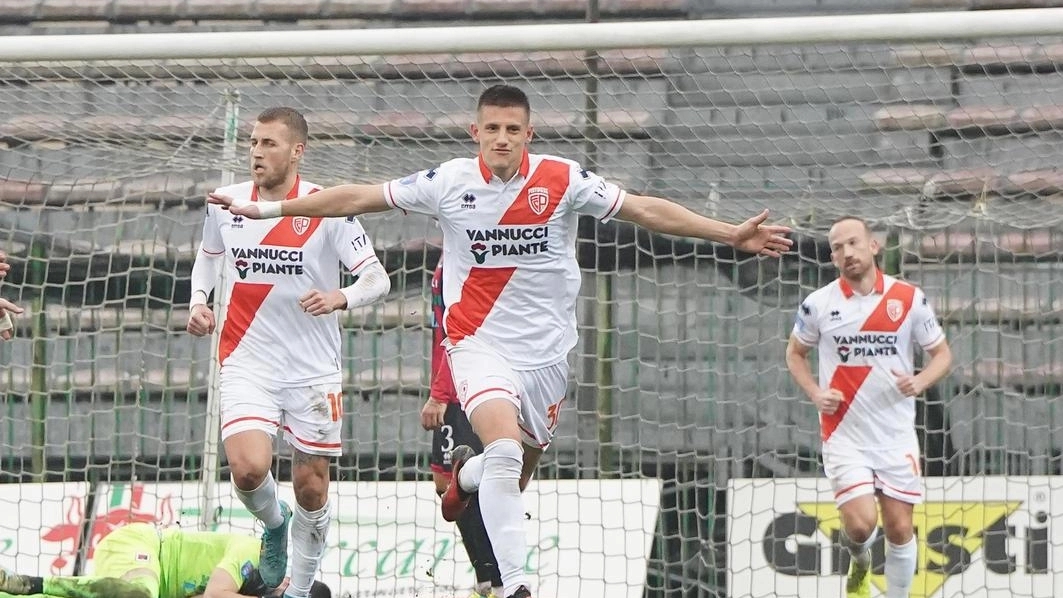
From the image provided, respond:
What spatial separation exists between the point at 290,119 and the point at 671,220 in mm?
2010

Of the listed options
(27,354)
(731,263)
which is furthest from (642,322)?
(27,354)

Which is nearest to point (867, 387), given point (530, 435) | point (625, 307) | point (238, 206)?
point (625, 307)

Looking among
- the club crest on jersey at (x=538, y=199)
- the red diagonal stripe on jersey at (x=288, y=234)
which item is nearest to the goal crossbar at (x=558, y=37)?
the red diagonal stripe on jersey at (x=288, y=234)

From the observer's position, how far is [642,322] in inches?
375

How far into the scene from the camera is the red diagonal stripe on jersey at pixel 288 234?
21.4ft

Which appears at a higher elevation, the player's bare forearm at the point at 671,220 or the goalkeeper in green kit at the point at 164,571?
the player's bare forearm at the point at 671,220

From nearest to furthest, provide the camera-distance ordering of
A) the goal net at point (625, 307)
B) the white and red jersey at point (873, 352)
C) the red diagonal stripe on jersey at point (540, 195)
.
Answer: the red diagonal stripe on jersey at point (540, 195)
the white and red jersey at point (873, 352)
the goal net at point (625, 307)

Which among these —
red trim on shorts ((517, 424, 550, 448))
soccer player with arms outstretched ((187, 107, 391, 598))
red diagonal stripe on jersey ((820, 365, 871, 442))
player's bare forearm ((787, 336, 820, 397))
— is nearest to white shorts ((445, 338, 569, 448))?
red trim on shorts ((517, 424, 550, 448))

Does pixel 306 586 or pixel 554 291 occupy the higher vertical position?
pixel 554 291

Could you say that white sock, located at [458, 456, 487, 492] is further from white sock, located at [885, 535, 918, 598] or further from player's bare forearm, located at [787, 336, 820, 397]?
white sock, located at [885, 535, 918, 598]

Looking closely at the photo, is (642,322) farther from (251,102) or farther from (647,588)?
(251,102)

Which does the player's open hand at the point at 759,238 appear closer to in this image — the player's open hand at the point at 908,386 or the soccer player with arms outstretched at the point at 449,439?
the soccer player with arms outstretched at the point at 449,439

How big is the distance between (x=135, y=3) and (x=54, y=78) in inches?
135

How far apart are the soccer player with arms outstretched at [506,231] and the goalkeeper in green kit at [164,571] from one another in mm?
1993
